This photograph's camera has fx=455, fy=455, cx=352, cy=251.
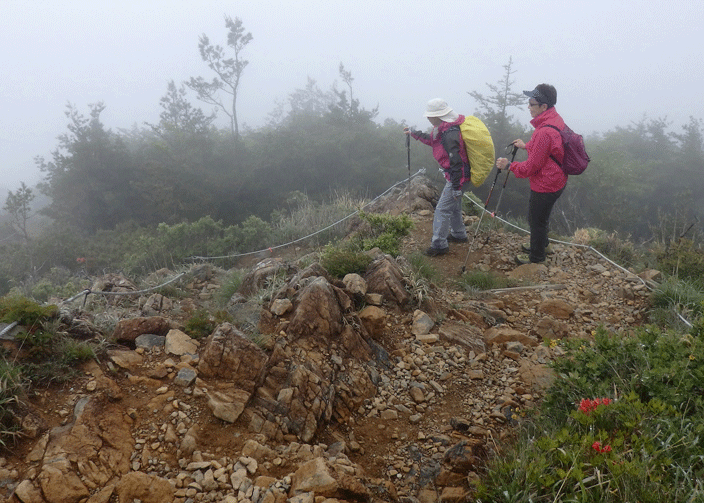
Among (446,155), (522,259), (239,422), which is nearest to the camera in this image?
(239,422)

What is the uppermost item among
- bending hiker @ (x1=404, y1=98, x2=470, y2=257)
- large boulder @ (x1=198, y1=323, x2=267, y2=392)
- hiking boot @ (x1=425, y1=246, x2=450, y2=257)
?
bending hiker @ (x1=404, y1=98, x2=470, y2=257)

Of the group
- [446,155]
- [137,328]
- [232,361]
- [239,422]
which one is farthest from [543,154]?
[137,328]

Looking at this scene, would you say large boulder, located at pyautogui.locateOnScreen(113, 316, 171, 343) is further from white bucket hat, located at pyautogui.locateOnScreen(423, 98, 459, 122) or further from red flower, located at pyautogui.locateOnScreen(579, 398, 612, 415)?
white bucket hat, located at pyautogui.locateOnScreen(423, 98, 459, 122)

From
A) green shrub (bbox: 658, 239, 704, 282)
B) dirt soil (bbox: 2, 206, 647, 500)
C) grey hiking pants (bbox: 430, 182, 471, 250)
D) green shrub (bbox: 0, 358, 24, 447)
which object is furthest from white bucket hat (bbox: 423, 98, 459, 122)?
green shrub (bbox: 0, 358, 24, 447)

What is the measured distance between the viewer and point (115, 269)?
1183 cm

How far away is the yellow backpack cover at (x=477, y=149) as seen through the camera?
5469mm

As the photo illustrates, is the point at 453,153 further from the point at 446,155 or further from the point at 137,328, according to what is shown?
the point at 137,328

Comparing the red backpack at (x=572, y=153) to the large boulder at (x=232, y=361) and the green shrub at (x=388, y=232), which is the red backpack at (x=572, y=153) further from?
the large boulder at (x=232, y=361)

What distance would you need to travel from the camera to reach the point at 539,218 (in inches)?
216

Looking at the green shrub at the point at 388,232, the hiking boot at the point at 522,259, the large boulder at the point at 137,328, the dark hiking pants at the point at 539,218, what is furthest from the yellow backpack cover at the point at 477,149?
the large boulder at the point at 137,328

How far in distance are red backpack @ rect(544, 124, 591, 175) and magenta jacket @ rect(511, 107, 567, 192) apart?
59 millimetres

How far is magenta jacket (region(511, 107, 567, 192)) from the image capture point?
4809mm

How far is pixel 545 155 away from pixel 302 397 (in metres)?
3.65

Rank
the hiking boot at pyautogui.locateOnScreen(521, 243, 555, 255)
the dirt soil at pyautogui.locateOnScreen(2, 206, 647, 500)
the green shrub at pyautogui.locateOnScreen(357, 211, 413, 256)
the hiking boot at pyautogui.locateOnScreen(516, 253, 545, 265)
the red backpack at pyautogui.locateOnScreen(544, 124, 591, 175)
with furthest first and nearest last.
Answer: the hiking boot at pyautogui.locateOnScreen(521, 243, 555, 255)
the hiking boot at pyautogui.locateOnScreen(516, 253, 545, 265)
the green shrub at pyautogui.locateOnScreen(357, 211, 413, 256)
the red backpack at pyautogui.locateOnScreen(544, 124, 591, 175)
the dirt soil at pyautogui.locateOnScreen(2, 206, 647, 500)
